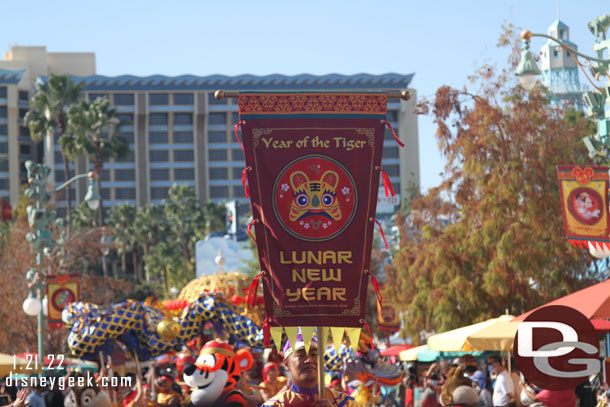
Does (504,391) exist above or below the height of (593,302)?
below

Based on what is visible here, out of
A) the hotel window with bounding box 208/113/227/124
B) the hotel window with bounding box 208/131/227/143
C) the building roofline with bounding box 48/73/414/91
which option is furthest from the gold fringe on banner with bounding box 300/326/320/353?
the hotel window with bounding box 208/113/227/124

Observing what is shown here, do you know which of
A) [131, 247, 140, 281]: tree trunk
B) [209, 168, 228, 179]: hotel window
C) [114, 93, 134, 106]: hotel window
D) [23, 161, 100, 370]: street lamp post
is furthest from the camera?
[209, 168, 228, 179]: hotel window

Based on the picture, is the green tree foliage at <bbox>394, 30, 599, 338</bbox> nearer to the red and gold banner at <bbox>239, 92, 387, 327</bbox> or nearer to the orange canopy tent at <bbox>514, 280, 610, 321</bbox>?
the orange canopy tent at <bbox>514, 280, 610, 321</bbox>

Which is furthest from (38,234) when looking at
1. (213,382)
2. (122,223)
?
(122,223)

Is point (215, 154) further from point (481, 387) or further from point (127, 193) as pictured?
point (481, 387)

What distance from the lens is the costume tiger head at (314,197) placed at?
25.0 feet

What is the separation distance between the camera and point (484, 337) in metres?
16.6

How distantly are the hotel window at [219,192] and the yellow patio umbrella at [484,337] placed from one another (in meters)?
110

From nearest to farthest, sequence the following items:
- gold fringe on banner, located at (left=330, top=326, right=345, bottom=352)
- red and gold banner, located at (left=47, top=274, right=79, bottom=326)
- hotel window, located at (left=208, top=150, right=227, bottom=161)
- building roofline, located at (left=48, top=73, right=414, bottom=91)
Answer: gold fringe on banner, located at (left=330, top=326, right=345, bottom=352)
red and gold banner, located at (left=47, top=274, right=79, bottom=326)
building roofline, located at (left=48, top=73, right=414, bottom=91)
hotel window, located at (left=208, top=150, right=227, bottom=161)

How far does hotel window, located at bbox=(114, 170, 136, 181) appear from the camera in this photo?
125250 mm

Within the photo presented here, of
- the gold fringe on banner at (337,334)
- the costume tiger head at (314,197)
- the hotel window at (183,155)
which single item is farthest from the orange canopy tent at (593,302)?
the hotel window at (183,155)

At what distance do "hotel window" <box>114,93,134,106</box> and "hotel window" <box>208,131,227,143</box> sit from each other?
10266mm

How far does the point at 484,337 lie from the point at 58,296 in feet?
41.4

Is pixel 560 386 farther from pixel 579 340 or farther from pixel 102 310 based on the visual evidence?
pixel 102 310
